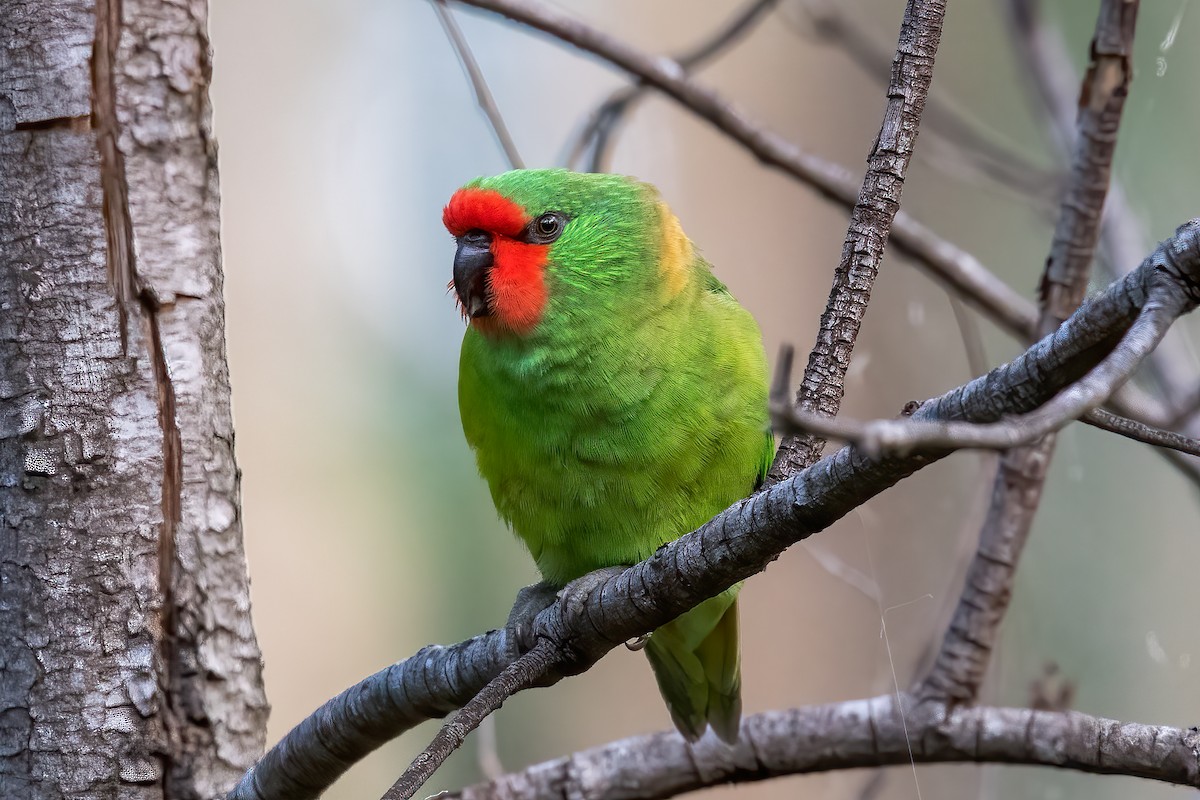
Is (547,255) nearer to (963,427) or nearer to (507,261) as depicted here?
(507,261)

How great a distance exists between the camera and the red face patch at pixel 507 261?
6.93ft

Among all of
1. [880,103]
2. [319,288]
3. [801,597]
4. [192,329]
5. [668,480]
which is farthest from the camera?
[319,288]

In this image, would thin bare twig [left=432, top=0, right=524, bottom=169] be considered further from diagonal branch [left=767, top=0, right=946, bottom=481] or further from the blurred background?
diagonal branch [left=767, top=0, right=946, bottom=481]

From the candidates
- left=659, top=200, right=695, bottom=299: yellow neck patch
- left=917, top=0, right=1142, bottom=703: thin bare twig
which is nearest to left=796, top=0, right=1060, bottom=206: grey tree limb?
left=917, top=0, right=1142, bottom=703: thin bare twig

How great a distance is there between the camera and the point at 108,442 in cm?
178

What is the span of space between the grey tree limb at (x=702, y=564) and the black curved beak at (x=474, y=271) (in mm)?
733

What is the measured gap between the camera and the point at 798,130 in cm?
490

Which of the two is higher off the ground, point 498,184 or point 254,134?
point 254,134

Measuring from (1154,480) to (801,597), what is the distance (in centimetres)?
152

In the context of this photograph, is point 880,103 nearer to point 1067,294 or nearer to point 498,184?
point 1067,294

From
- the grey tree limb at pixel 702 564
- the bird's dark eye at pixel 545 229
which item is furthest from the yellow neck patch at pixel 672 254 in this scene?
the grey tree limb at pixel 702 564

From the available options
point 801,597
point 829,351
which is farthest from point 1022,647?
point 829,351

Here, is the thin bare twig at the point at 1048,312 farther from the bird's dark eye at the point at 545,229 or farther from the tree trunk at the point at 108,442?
the tree trunk at the point at 108,442

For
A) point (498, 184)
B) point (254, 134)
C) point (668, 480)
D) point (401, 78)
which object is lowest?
point (668, 480)
